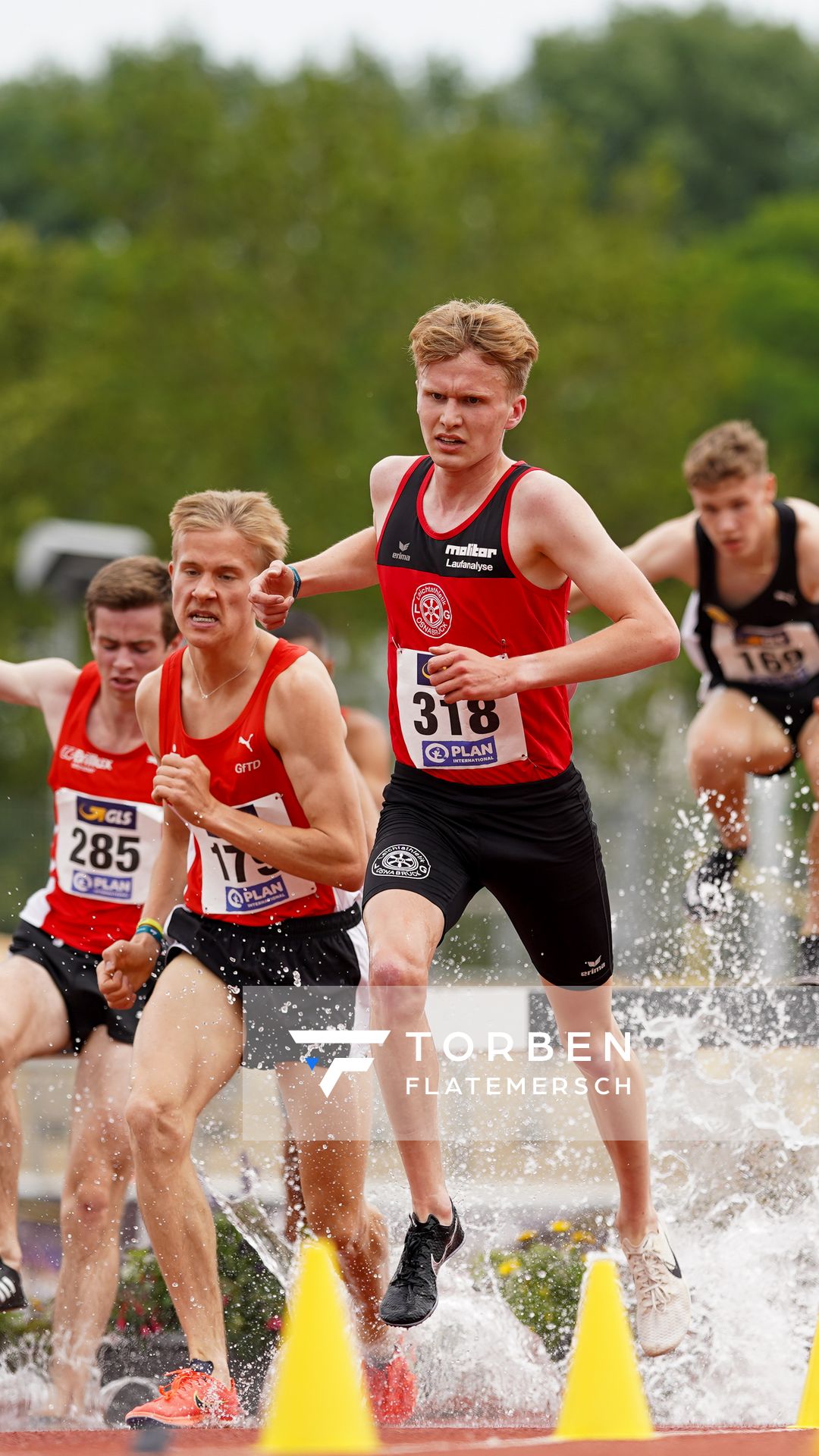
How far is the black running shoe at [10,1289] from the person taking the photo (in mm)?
5242

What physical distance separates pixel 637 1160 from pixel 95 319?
816 inches

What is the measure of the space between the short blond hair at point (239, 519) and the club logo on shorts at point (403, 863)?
929 millimetres

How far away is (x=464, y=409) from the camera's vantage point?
4.52 metres

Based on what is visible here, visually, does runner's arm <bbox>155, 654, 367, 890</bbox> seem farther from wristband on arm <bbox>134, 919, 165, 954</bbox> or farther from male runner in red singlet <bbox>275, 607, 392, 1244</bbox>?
male runner in red singlet <bbox>275, 607, 392, 1244</bbox>

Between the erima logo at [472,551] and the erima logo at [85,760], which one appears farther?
the erima logo at [85,760]

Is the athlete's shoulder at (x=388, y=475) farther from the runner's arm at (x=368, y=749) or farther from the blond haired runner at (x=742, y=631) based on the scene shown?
the runner's arm at (x=368, y=749)

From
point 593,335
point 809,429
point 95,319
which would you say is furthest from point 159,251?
point 809,429

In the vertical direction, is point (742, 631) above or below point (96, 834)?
above

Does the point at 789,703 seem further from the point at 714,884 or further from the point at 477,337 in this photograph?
the point at 477,337

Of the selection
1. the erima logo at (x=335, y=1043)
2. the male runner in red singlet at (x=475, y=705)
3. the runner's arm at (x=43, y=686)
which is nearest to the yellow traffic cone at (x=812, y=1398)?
the male runner in red singlet at (x=475, y=705)

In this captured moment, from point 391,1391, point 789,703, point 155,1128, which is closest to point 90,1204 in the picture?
point 391,1391

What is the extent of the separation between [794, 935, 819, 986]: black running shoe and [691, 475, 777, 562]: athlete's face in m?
1.73

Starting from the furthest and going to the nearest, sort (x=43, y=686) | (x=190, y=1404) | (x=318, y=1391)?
(x=43, y=686) → (x=190, y=1404) → (x=318, y=1391)

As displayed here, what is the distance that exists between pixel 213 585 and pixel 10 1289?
2.21m
